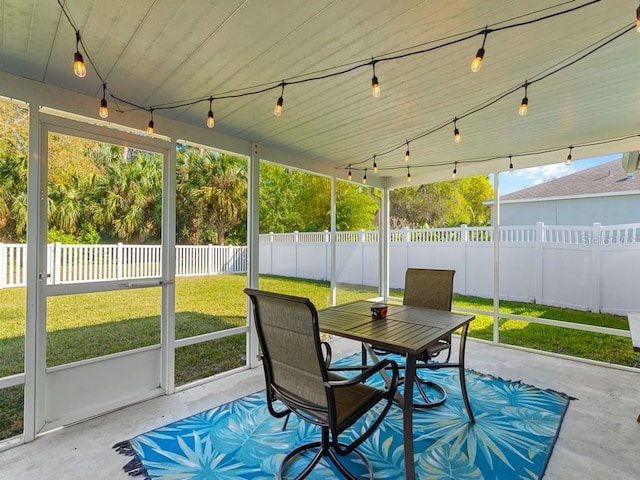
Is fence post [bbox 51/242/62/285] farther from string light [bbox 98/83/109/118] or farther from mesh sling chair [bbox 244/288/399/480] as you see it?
mesh sling chair [bbox 244/288/399/480]

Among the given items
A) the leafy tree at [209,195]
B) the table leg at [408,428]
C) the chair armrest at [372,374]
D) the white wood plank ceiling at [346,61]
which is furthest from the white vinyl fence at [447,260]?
the table leg at [408,428]

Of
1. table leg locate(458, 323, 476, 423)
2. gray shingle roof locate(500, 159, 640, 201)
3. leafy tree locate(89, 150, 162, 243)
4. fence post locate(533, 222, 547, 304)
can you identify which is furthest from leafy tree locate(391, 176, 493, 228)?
leafy tree locate(89, 150, 162, 243)

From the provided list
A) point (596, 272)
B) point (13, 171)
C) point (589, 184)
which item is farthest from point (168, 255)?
point (589, 184)

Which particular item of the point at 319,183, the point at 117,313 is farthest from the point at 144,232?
the point at 319,183

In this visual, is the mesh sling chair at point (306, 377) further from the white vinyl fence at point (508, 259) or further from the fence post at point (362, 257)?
the fence post at point (362, 257)

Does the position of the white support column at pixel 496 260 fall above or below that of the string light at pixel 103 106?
below

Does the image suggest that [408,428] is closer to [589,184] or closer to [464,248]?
[464,248]

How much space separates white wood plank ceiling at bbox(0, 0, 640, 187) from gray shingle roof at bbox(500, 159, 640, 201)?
1738 mm

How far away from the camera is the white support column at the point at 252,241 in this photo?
360 cm

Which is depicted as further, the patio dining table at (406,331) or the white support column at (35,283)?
the white support column at (35,283)

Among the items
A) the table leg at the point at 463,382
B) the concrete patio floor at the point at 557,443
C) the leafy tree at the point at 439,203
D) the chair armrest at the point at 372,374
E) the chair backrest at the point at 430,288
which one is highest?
the leafy tree at the point at 439,203

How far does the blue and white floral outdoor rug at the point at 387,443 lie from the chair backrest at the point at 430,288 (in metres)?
0.87

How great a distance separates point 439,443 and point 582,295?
3.43 metres

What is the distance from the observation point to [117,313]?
2770 millimetres
